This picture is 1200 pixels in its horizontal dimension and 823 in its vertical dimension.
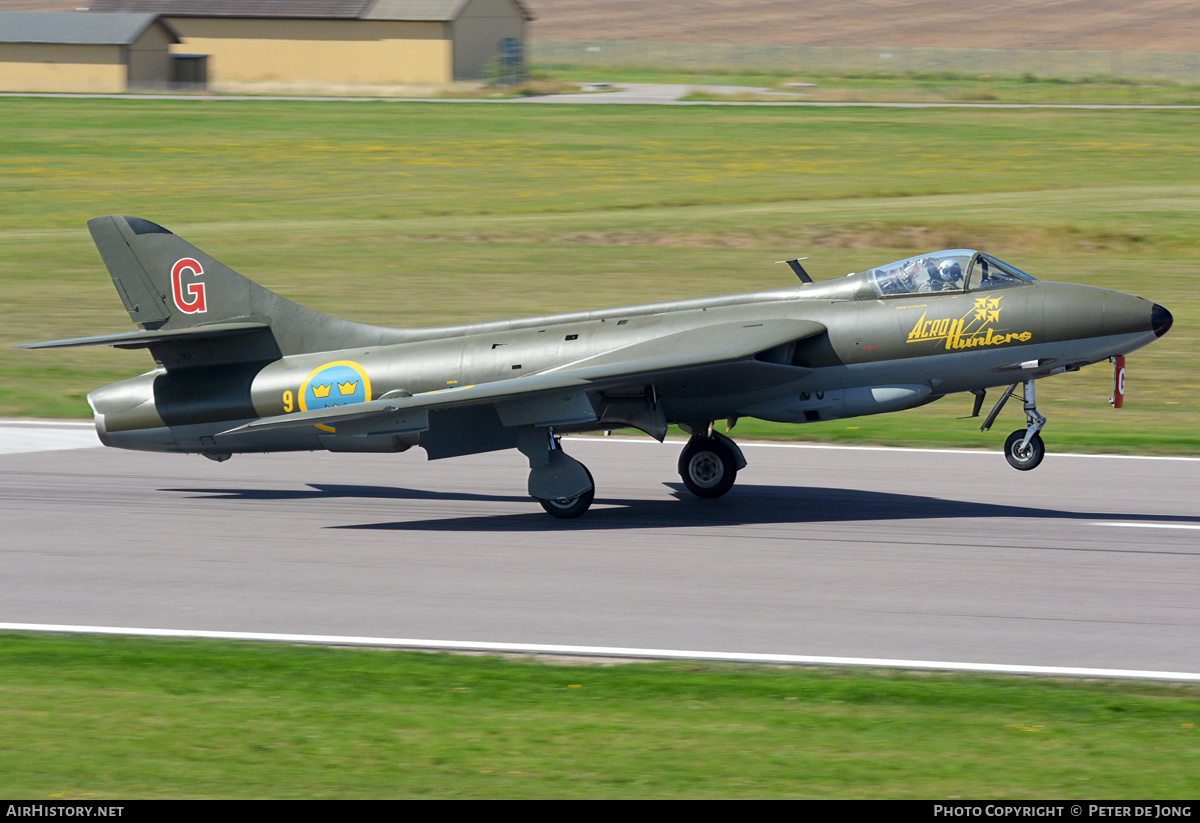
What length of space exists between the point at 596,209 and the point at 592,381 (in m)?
29.7

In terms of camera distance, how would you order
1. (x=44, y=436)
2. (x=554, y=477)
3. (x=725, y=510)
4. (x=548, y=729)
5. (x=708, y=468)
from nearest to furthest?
1. (x=548, y=729)
2. (x=554, y=477)
3. (x=725, y=510)
4. (x=708, y=468)
5. (x=44, y=436)

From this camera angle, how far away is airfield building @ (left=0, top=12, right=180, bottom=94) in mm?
86125

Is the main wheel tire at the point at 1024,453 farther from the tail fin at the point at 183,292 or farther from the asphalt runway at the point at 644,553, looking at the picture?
the tail fin at the point at 183,292

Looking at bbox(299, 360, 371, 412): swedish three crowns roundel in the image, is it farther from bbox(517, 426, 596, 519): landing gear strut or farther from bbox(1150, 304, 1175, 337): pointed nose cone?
bbox(1150, 304, 1175, 337): pointed nose cone

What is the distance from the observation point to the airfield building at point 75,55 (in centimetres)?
8612

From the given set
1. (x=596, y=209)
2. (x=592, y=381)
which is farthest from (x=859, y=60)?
(x=592, y=381)

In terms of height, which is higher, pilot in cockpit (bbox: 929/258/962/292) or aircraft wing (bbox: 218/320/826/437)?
pilot in cockpit (bbox: 929/258/962/292)

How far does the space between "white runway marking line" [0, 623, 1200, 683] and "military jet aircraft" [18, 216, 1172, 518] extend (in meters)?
3.92

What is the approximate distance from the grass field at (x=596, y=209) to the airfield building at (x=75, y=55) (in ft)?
56.6

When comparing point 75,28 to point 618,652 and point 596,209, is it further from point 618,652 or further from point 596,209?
point 618,652

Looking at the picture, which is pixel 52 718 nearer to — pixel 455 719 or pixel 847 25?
pixel 455 719

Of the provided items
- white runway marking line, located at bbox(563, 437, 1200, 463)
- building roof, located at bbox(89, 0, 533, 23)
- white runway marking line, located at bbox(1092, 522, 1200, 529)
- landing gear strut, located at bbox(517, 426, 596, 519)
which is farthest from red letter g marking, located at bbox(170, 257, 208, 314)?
building roof, located at bbox(89, 0, 533, 23)

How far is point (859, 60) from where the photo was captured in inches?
4870

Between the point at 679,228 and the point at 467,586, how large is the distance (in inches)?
1081
